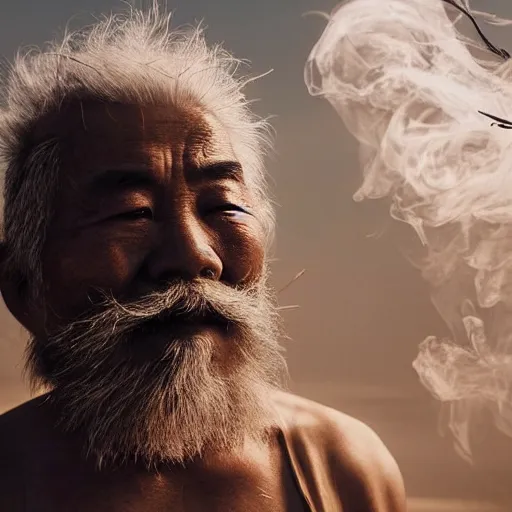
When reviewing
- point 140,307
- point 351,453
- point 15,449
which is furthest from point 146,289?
point 351,453

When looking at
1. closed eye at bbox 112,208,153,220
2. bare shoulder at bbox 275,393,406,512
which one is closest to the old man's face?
closed eye at bbox 112,208,153,220

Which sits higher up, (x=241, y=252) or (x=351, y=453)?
(x=241, y=252)

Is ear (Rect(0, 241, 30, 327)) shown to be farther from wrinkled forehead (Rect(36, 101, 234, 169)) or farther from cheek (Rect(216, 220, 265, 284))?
cheek (Rect(216, 220, 265, 284))

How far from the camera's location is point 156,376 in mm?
1271

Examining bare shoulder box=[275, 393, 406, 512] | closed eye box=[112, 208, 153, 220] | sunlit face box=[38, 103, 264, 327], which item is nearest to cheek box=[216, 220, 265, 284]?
→ sunlit face box=[38, 103, 264, 327]

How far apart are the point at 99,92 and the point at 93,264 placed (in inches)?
11.0

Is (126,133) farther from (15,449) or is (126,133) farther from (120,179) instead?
(15,449)

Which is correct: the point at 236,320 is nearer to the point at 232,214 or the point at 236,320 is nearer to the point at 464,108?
the point at 232,214

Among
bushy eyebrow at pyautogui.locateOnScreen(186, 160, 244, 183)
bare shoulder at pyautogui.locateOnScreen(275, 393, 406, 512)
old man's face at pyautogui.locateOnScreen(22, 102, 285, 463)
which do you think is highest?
bushy eyebrow at pyautogui.locateOnScreen(186, 160, 244, 183)

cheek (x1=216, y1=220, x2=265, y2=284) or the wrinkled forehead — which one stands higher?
the wrinkled forehead

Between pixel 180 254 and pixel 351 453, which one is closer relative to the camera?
pixel 180 254

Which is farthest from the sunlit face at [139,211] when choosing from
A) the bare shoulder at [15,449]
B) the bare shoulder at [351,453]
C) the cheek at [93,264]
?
the bare shoulder at [351,453]

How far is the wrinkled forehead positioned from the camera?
1.31m

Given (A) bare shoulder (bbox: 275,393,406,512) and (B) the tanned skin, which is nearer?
(B) the tanned skin
